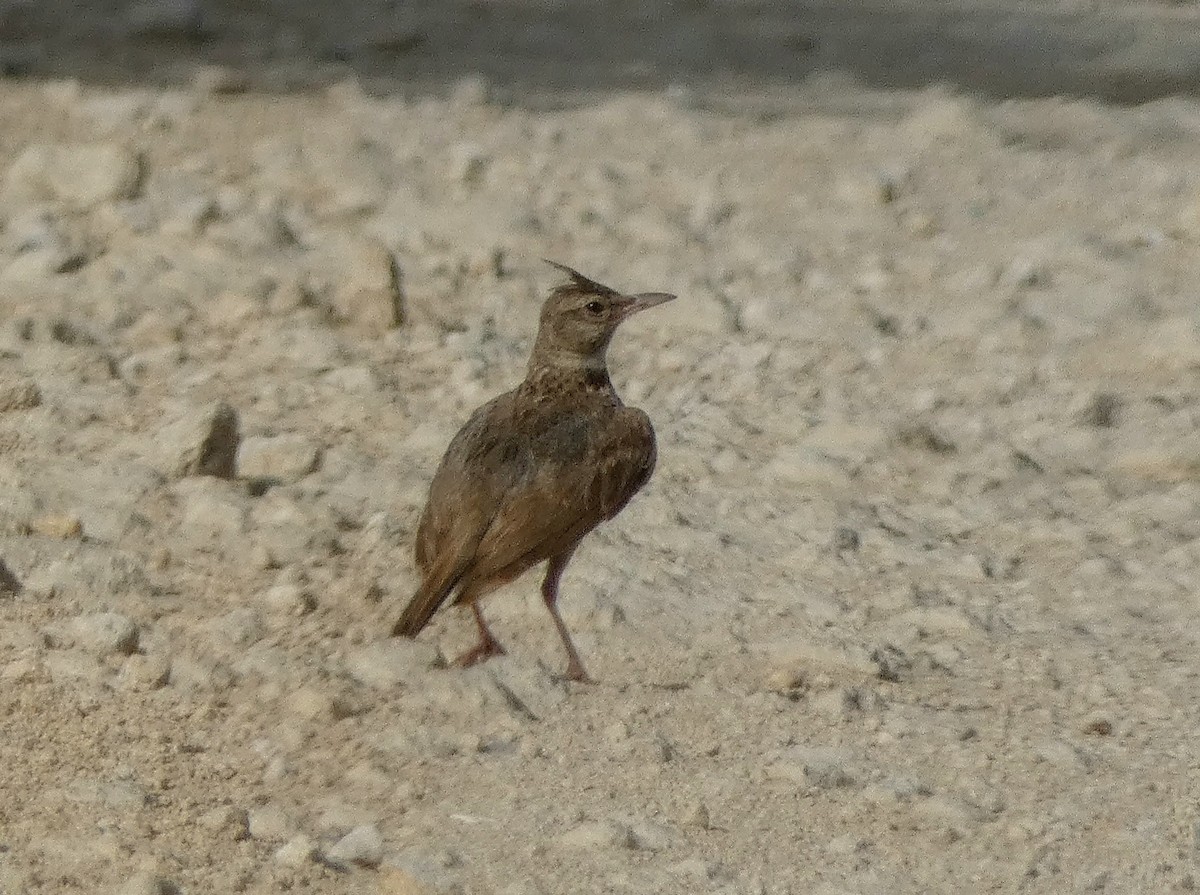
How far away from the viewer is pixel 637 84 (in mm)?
9992

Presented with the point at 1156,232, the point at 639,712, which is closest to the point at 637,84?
the point at 1156,232

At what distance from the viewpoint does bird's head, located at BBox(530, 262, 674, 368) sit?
A: 6.28 metres

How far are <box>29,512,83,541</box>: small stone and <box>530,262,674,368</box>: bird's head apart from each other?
120cm

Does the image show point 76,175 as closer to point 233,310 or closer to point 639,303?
point 233,310

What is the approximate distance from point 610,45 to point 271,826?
6.07 metres

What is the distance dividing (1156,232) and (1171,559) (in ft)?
7.54

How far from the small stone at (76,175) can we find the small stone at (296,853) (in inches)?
151

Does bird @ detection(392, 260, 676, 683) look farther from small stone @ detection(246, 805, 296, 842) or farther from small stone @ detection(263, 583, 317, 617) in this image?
small stone @ detection(246, 805, 296, 842)

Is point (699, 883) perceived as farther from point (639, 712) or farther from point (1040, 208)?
point (1040, 208)

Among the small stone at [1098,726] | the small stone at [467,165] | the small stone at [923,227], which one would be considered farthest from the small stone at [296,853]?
the small stone at [923,227]

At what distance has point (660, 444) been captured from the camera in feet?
23.1

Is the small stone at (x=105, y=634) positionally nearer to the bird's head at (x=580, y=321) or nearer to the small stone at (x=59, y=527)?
the small stone at (x=59, y=527)

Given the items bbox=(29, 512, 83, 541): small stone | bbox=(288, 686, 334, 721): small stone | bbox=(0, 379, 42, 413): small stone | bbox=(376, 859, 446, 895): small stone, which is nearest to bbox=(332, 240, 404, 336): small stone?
bbox=(0, 379, 42, 413): small stone

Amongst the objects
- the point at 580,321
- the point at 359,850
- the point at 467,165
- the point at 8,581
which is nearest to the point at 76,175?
the point at 467,165
